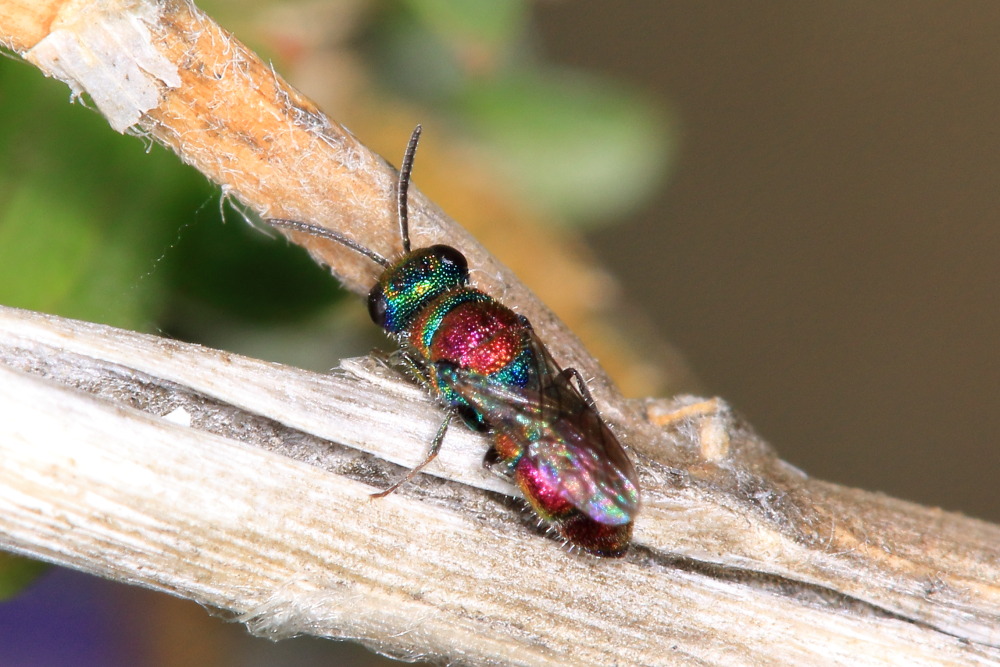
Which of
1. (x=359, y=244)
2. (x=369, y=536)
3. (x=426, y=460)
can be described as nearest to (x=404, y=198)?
(x=359, y=244)

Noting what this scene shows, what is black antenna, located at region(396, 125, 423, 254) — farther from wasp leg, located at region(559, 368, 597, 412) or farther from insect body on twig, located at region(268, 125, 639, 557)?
wasp leg, located at region(559, 368, 597, 412)

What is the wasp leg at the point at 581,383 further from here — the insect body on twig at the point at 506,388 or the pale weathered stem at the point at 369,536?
the pale weathered stem at the point at 369,536

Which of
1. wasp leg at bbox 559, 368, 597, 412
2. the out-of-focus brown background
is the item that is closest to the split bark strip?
wasp leg at bbox 559, 368, 597, 412

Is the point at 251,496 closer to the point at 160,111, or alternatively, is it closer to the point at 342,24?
the point at 160,111

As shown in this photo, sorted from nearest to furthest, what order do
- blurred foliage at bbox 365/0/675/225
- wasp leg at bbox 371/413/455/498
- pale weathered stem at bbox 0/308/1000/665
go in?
pale weathered stem at bbox 0/308/1000/665
wasp leg at bbox 371/413/455/498
blurred foliage at bbox 365/0/675/225

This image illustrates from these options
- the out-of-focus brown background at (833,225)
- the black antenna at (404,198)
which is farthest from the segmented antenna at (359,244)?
the out-of-focus brown background at (833,225)

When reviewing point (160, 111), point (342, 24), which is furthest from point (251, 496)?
point (342, 24)

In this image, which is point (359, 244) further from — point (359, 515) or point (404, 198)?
point (359, 515)
